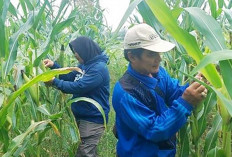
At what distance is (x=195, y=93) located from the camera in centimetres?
108

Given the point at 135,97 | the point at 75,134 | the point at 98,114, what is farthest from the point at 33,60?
the point at 98,114

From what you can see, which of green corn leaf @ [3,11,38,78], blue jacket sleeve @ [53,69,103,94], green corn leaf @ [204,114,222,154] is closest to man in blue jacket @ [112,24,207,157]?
green corn leaf @ [204,114,222,154]

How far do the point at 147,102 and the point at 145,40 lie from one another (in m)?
A: 0.26

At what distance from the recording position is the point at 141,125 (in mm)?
1219

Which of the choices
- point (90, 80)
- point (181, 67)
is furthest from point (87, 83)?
point (181, 67)

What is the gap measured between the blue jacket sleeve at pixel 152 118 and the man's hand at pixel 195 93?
0.8 inches

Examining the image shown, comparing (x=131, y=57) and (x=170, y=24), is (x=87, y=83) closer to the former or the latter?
(x=131, y=57)

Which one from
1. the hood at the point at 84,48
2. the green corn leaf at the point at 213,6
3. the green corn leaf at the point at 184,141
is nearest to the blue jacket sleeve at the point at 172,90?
the green corn leaf at the point at 184,141

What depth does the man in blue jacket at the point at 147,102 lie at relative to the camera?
3.87 ft

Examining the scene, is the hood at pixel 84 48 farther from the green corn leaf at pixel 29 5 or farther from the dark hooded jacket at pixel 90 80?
the green corn leaf at pixel 29 5

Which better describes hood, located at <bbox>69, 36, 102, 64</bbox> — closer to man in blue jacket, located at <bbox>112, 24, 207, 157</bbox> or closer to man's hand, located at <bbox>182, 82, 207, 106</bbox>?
man in blue jacket, located at <bbox>112, 24, 207, 157</bbox>

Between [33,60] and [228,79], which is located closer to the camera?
[228,79]

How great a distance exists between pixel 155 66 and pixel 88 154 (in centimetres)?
120

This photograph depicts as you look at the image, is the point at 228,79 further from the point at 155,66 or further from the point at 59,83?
the point at 59,83
